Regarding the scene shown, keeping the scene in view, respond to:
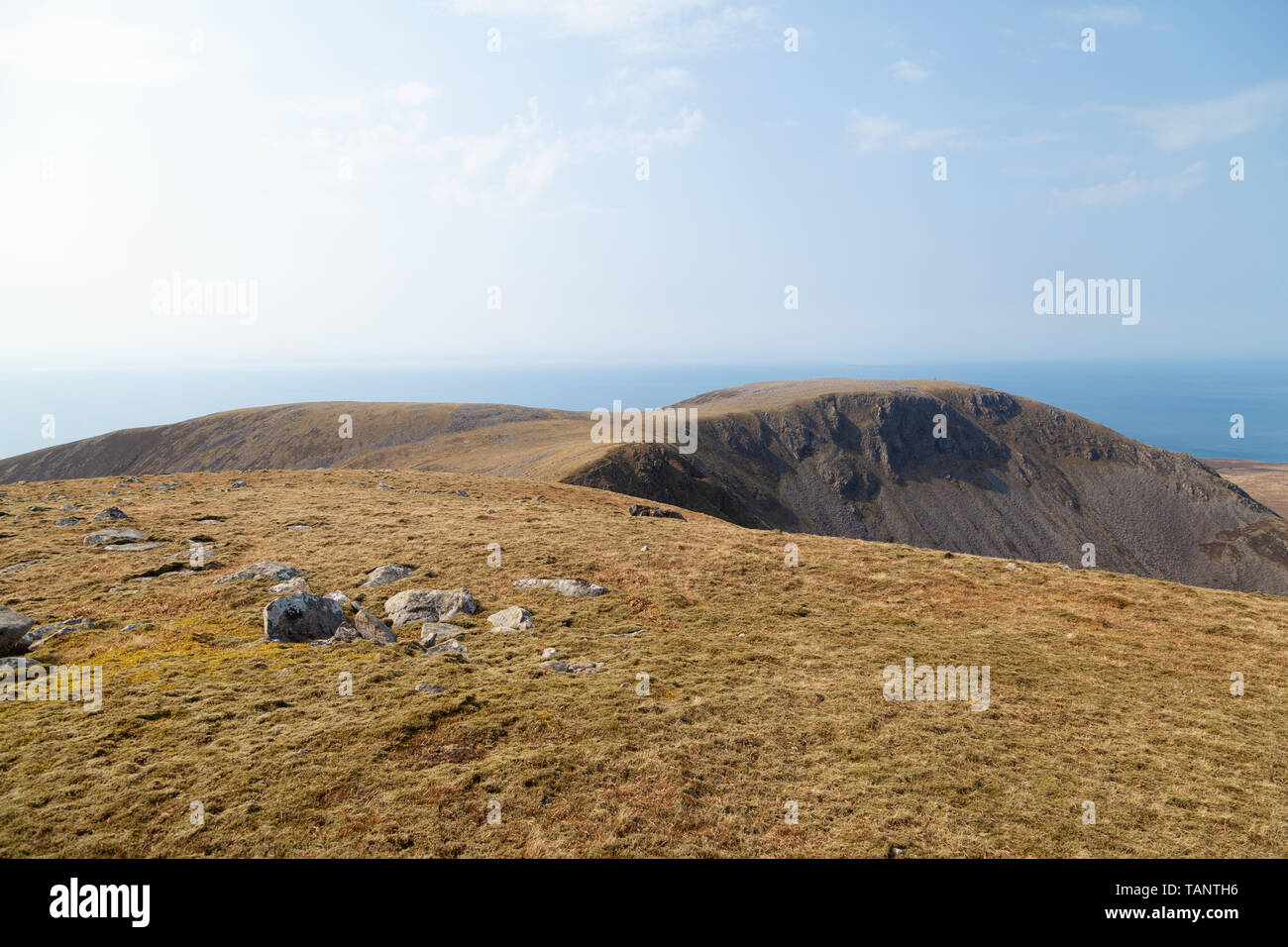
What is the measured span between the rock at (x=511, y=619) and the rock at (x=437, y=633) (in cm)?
127

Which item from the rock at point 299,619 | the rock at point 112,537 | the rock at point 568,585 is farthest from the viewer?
the rock at point 112,537

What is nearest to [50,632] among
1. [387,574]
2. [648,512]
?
[387,574]

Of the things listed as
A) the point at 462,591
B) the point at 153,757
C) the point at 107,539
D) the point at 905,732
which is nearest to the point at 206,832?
the point at 153,757

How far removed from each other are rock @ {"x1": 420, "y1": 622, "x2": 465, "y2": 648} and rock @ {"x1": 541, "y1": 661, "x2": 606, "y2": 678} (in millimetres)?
4108

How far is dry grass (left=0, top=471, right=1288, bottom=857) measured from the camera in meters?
10.4

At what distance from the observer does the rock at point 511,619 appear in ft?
67.9

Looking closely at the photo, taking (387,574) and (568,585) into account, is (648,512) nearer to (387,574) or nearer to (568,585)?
(568,585)

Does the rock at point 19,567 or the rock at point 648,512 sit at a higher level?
the rock at point 19,567

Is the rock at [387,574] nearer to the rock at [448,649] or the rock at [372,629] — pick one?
the rock at [372,629]

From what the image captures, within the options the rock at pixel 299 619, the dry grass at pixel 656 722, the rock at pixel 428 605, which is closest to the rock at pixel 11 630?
the dry grass at pixel 656 722

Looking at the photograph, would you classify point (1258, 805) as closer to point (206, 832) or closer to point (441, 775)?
point (441, 775)

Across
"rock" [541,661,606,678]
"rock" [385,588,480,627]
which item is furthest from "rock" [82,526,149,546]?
"rock" [541,661,606,678]

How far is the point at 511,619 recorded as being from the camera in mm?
21203

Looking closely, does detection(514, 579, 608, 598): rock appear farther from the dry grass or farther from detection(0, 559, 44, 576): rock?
detection(0, 559, 44, 576): rock
